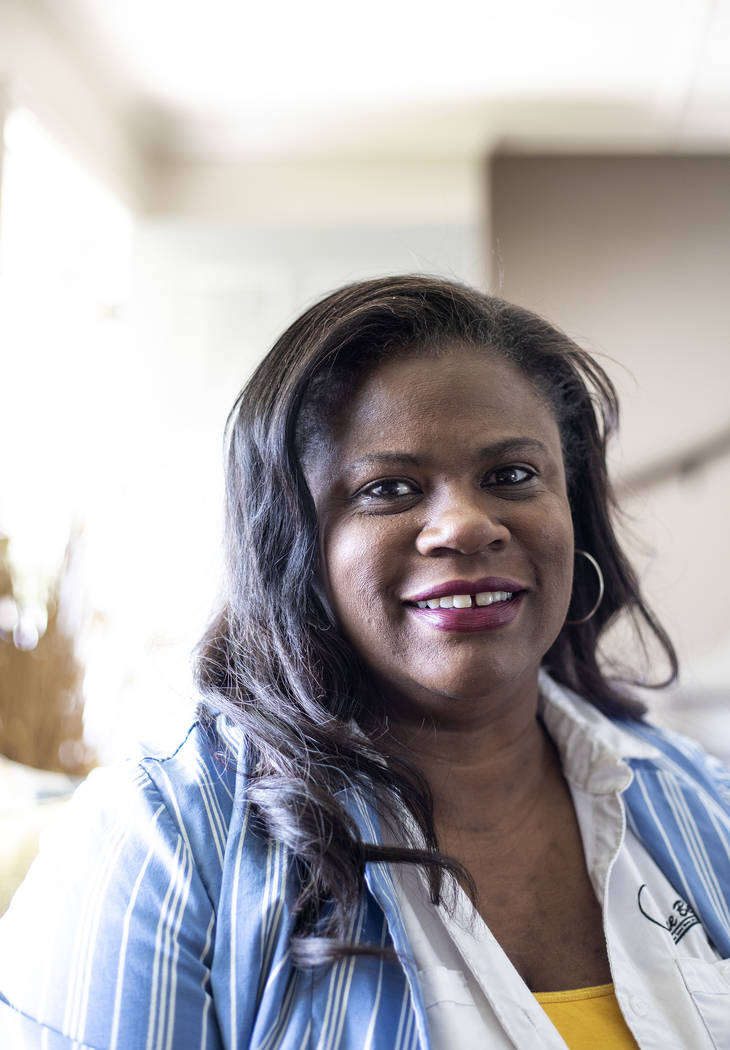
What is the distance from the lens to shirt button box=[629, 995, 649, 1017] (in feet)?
3.27

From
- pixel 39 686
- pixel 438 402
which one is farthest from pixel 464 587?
pixel 39 686

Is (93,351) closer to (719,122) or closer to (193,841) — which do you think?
(719,122)

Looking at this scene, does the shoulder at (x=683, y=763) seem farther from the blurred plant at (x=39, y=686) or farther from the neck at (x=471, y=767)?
the blurred plant at (x=39, y=686)

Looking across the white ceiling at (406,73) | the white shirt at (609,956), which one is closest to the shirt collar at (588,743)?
the white shirt at (609,956)

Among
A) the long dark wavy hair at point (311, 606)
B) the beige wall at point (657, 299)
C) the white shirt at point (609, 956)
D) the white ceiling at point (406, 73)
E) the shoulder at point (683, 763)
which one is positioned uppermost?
the white ceiling at point (406, 73)

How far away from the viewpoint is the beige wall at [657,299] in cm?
331

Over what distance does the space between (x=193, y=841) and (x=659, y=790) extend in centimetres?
67

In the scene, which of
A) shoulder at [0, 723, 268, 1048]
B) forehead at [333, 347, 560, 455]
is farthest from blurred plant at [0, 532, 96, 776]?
forehead at [333, 347, 560, 455]

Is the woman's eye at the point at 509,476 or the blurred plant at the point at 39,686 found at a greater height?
the woman's eye at the point at 509,476

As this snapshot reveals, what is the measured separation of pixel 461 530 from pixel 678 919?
0.55m

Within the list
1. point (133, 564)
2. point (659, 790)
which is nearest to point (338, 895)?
point (659, 790)

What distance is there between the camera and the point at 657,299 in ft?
11.1

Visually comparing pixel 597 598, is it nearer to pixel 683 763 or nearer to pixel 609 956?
pixel 683 763

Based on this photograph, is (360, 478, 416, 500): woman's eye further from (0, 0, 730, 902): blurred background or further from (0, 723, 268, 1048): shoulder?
(0, 0, 730, 902): blurred background
